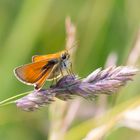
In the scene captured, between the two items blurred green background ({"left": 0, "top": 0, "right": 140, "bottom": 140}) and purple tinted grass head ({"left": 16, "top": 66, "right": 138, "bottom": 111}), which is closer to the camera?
purple tinted grass head ({"left": 16, "top": 66, "right": 138, "bottom": 111})

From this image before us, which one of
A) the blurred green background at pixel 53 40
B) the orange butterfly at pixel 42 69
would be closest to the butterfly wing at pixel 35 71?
the orange butterfly at pixel 42 69

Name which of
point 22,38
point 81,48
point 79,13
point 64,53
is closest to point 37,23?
point 22,38

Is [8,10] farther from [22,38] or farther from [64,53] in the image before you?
[64,53]

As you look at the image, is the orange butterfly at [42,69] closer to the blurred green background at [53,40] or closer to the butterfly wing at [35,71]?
the butterfly wing at [35,71]

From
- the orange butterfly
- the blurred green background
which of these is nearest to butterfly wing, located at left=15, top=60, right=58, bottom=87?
the orange butterfly

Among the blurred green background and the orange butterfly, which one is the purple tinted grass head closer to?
the orange butterfly

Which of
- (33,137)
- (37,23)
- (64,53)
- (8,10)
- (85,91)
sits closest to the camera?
(85,91)

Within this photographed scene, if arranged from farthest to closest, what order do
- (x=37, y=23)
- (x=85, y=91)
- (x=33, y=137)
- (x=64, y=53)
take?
(x=37, y=23) < (x=33, y=137) < (x=64, y=53) < (x=85, y=91)
